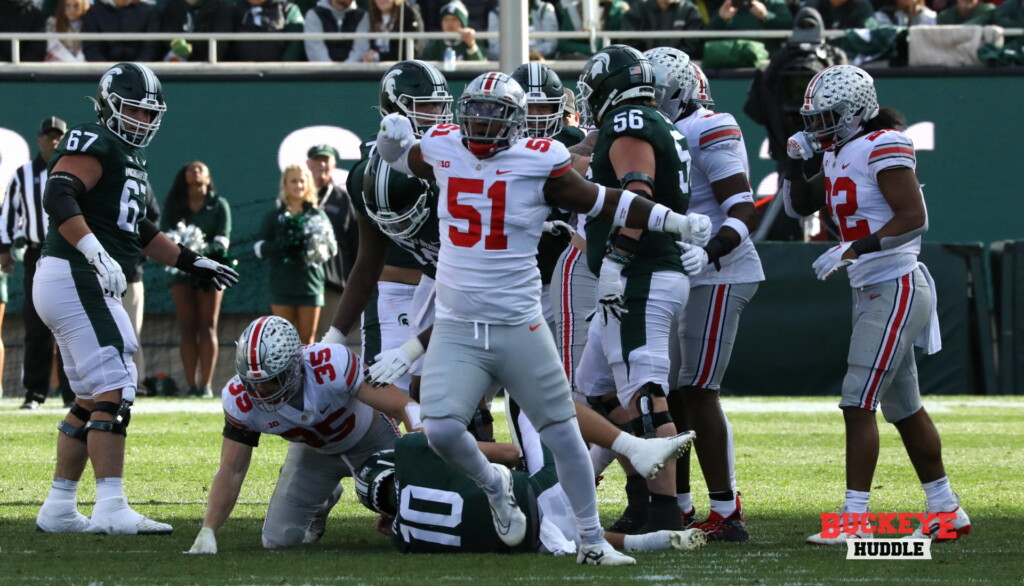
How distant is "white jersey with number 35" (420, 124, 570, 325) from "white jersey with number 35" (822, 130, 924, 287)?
4.79 feet

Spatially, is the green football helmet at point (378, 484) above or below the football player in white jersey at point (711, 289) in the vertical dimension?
below

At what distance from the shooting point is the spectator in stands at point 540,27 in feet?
48.8

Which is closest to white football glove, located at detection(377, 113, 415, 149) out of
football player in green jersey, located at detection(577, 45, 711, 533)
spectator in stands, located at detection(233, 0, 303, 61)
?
football player in green jersey, located at detection(577, 45, 711, 533)

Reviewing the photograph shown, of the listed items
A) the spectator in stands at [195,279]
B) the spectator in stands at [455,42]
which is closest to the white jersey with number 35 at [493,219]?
the spectator in stands at [195,279]

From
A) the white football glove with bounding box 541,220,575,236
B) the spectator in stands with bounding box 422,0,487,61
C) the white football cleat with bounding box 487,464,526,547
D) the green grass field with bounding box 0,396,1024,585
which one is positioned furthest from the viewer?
the spectator in stands with bounding box 422,0,487,61

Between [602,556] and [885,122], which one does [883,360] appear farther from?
[602,556]

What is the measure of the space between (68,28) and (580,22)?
197 inches

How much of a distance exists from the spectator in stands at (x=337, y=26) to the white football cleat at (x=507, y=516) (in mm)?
10060

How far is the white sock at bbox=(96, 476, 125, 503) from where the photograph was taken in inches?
239

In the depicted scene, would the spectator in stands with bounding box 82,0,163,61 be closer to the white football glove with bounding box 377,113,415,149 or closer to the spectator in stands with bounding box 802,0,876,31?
the spectator in stands with bounding box 802,0,876,31

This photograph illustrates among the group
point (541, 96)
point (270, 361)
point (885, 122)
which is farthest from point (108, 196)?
point (885, 122)

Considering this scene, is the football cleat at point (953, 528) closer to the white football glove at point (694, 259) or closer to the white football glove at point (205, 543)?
the white football glove at point (694, 259)

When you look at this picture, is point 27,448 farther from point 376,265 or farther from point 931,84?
point 931,84

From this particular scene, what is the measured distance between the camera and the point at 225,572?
4.90m
